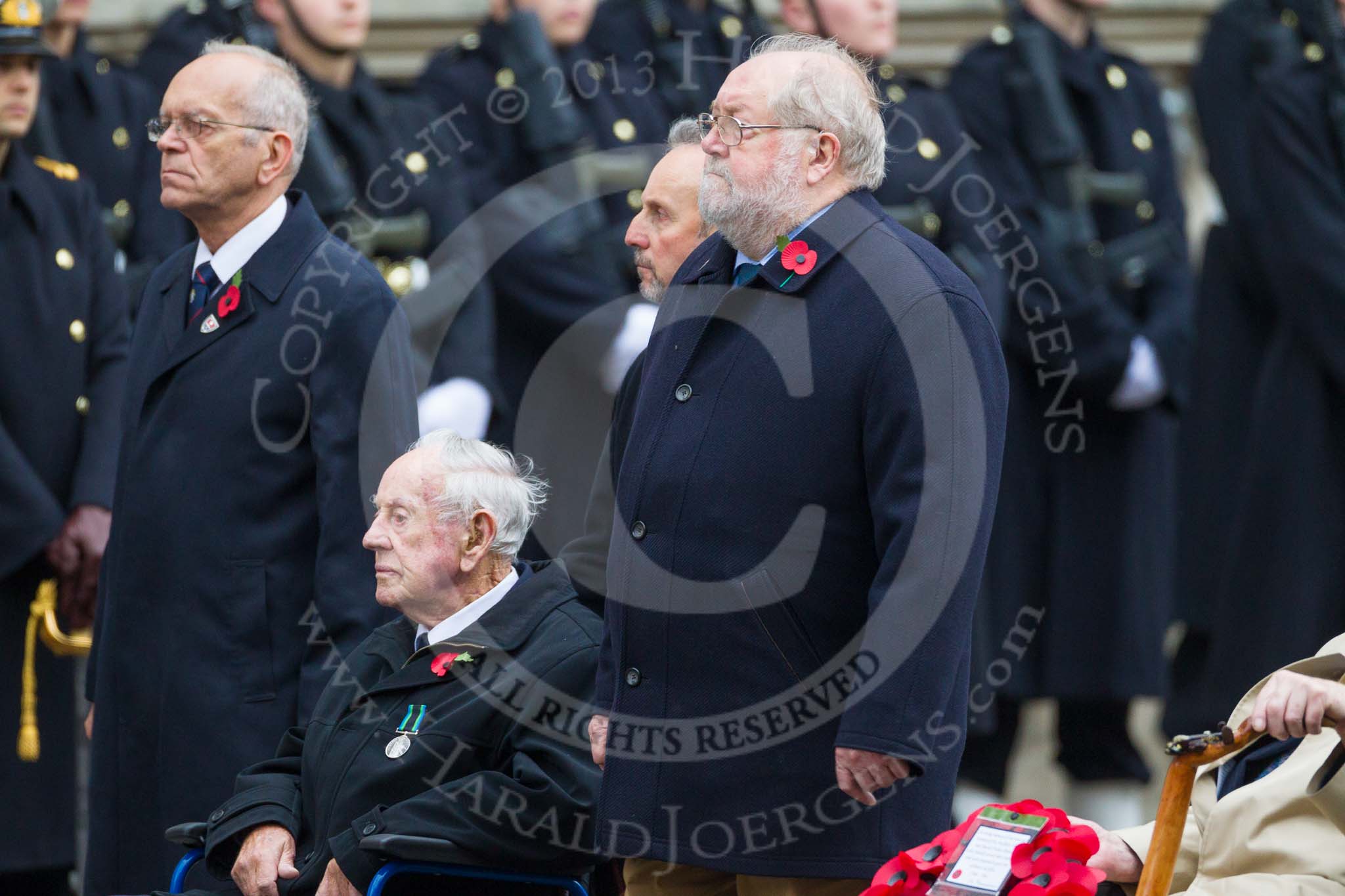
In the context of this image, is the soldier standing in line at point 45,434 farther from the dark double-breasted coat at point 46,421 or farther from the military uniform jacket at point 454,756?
the military uniform jacket at point 454,756

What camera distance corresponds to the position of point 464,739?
4168 mm

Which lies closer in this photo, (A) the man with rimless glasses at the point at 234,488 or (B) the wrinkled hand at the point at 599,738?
(B) the wrinkled hand at the point at 599,738

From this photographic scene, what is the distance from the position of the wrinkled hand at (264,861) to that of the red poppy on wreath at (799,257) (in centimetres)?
130

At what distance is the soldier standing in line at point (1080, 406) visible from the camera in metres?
6.54

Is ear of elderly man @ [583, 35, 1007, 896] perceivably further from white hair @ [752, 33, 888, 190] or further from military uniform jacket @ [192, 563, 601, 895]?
military uniform jacket @ [192, 563, 601, 895]

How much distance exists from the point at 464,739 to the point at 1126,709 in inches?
116

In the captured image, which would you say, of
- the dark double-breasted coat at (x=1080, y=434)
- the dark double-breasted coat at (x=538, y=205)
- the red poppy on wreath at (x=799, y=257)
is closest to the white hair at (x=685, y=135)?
the red poppy on wreath at (x=799, y=257)

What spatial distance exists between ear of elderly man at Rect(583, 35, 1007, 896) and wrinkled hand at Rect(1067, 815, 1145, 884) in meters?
0.27

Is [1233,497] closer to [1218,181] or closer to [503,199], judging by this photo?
[1218,181]

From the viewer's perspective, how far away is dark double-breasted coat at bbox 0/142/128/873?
222 inches

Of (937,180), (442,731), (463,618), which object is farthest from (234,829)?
(937,180)

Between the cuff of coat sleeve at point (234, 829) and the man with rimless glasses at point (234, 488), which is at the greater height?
the man with rimless glasses at point (234, 488)

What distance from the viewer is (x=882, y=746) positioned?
3.53 metres

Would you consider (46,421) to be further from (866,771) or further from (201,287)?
(866,771)
